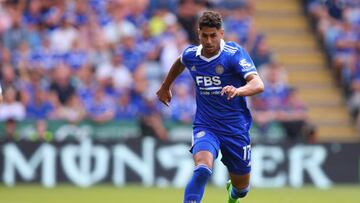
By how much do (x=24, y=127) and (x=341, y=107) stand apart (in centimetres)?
737

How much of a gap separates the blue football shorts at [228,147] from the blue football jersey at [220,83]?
6 centimetres

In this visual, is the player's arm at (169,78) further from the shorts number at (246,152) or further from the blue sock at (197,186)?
the blue sock at (197,186)

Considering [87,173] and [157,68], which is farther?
[157,68]

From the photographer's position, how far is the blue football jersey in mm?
10828

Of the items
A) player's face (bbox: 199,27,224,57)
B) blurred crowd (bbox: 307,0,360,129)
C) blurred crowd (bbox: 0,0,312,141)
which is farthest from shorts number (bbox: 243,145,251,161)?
blurred crowd (bbox: 307,0,360,129)

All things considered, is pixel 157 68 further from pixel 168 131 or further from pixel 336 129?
pixel 336 129

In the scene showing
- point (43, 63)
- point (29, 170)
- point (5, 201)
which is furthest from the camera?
point (43, 63)

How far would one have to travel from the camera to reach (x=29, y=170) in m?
19.4

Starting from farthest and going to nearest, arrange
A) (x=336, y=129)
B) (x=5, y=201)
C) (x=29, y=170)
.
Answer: (x=336, y=129) < (x=29, y=170) < (x=5, y=201)

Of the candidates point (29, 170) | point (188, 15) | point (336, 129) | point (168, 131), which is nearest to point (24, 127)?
point (29, 170)

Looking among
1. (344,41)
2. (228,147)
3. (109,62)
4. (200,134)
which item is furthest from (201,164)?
(344,41)

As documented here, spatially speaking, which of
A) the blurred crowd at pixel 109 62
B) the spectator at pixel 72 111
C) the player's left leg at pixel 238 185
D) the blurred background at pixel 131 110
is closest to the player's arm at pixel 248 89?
the player's left leg at pixel 238 185

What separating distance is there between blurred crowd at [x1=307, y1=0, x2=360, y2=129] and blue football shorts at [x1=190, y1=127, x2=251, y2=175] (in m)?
11.5

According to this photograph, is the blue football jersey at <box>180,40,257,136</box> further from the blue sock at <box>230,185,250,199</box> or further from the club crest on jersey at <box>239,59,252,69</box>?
the blue sock at <box>230,185,250,199</box>
